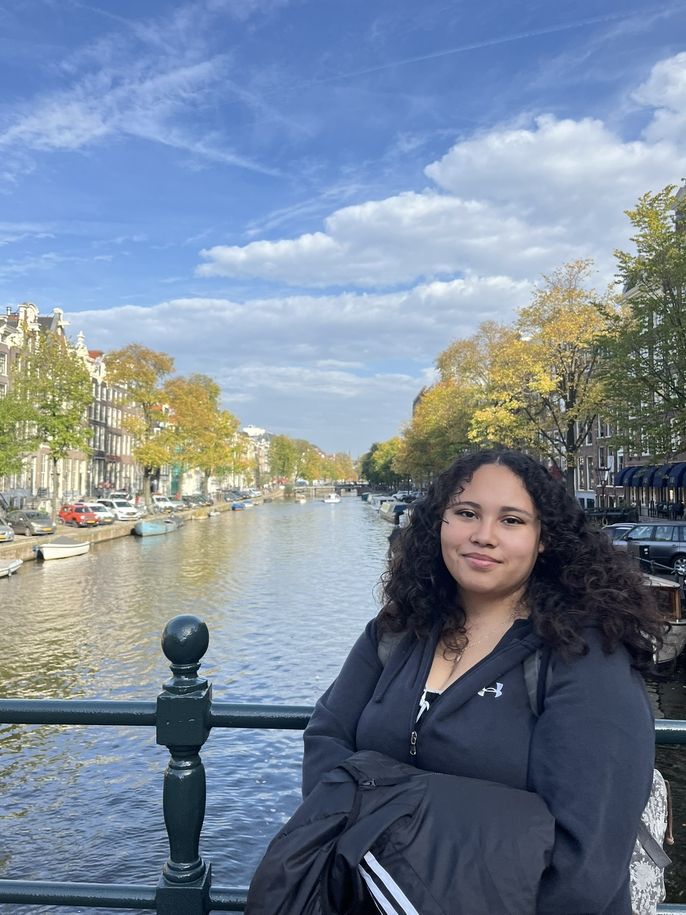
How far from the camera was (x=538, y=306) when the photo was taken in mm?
38469

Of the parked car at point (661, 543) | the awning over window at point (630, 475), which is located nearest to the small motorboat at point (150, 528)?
the awning over window at point (630, 475)

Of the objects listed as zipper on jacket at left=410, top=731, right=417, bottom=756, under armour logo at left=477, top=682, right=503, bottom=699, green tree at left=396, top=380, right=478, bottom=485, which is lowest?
zipper on jacket at left=410, top=731, right=417, bottom=756

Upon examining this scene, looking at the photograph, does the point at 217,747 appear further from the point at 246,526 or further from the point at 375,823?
Answer: the point at 246,526

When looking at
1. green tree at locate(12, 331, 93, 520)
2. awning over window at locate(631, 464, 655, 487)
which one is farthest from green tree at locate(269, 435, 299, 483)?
awning over window at locate(631, 464, 655, 487)

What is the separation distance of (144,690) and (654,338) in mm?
20076

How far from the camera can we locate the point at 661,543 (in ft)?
75.3

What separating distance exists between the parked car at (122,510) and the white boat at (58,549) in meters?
19.6

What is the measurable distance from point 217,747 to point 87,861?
331 centimetres

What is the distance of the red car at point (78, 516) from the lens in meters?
44.6

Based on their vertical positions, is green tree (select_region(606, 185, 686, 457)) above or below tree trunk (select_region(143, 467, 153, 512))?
above

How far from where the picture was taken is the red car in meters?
44.6

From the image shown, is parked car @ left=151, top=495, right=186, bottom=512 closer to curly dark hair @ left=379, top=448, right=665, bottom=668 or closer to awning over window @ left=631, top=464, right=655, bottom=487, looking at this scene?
awning over window @ left=631, top=464, right=655, bottom=487

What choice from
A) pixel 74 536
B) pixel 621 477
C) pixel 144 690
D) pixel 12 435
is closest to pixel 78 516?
pixel 74 536

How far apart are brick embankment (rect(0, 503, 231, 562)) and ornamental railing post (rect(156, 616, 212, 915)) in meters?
27.8
